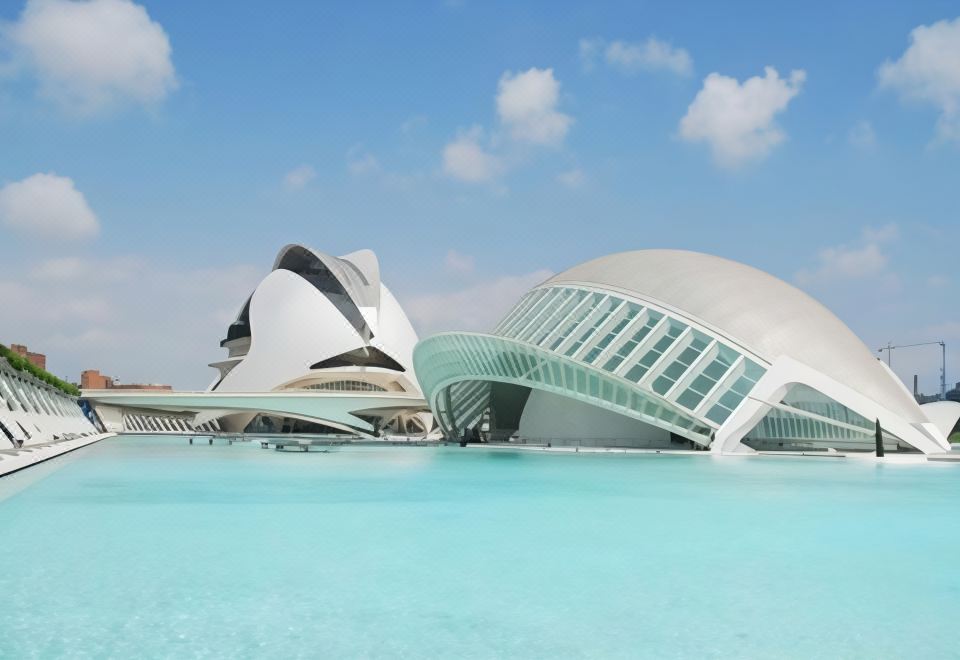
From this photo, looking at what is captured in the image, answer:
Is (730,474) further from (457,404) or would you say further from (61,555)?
(457,404)

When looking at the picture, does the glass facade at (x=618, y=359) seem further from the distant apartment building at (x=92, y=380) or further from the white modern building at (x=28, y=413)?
the distant apartment building at (x=92, y=380)

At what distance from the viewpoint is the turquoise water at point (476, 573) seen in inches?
274

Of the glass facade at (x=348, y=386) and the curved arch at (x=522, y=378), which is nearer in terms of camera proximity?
the curved arch at (x=522, y=378)

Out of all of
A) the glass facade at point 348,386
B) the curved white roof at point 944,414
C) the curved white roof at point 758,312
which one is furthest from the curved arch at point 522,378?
the glass facade at point 348,386

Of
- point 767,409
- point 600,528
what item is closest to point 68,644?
point 600,528

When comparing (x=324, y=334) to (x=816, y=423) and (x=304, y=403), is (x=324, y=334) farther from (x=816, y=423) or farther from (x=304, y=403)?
(x=816, y=423)

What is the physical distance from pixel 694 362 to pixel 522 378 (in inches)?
325

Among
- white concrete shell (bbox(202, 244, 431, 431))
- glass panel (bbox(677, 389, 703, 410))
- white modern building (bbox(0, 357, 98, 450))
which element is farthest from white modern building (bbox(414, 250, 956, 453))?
white concrete shell (bbox(202, 244, 431, 431))

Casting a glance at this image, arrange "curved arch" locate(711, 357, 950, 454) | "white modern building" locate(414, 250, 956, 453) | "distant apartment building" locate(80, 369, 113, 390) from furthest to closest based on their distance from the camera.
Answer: "distant apartment building" locate(80, 369, 113, 390) → "white modern building" locate(414, 250, 956, 453) → "curved arch" locate(711, 357, 950, 454)

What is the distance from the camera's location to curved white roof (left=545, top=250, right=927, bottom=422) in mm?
34781

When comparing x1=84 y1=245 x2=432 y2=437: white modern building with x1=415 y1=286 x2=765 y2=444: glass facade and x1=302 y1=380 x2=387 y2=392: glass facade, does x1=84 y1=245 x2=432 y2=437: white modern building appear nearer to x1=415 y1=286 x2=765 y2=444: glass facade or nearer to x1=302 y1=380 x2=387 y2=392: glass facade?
x1=302 y1=380 x2=387 y2=392: glass facade

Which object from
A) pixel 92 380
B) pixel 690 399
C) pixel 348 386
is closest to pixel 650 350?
pixel 690 399

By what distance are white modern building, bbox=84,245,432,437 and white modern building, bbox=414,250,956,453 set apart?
3137cm

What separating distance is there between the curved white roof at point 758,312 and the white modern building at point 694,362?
0.20 feet
